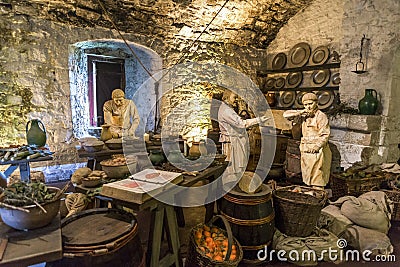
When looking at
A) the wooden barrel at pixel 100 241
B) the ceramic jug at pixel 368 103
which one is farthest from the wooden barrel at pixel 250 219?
the ceramic jug at pixel 368 103

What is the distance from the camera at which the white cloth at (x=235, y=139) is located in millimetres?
2680

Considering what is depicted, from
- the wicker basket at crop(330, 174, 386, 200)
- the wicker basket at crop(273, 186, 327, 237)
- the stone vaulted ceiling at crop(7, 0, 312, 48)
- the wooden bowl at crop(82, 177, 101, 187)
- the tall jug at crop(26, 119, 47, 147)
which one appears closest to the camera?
the wooden bowl at crop(82, 177, 101, 187)

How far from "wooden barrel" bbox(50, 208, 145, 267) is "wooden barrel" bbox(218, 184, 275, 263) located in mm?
921

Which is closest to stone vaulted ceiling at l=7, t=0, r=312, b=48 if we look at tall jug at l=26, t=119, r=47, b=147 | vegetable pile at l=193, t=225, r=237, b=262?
tall jug at l=26, t=119, r=47, b=147

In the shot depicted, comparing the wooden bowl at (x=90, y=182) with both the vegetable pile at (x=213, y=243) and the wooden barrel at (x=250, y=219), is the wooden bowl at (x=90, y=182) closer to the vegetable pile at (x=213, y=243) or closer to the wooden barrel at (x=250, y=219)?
the vegetable pile at (x=213, y=243)

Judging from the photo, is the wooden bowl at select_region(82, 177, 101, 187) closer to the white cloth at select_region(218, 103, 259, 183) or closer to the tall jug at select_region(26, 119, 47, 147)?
the white cloth at select_region(218, 103, 259, 183)

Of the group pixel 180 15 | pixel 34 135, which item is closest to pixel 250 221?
pixel 34 135

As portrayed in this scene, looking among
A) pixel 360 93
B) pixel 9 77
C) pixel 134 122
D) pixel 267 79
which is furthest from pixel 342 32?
pixel 9 77

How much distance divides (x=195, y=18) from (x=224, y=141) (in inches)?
114

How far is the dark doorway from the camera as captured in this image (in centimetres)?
497

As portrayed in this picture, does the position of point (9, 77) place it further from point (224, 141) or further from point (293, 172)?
point (293, 172)

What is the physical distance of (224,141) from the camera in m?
2.83

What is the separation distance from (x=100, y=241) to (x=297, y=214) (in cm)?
162

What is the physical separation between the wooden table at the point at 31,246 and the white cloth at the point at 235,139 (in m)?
1.74
